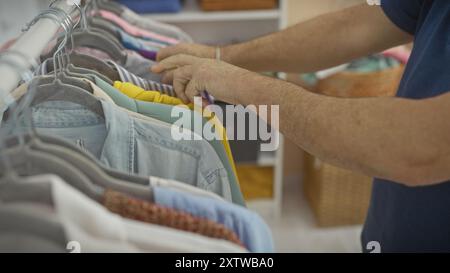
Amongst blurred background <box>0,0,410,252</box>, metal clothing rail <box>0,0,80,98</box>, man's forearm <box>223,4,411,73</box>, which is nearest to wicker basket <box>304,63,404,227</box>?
blurred background <box>0,0,410,252</box>

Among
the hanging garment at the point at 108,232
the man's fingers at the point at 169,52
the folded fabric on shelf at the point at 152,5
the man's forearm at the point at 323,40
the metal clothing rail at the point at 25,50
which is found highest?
the folded fabric on shelf at the point at 152,5

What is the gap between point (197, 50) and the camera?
994 millimetres

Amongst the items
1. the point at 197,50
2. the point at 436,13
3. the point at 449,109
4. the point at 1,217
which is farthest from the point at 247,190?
the point at 1,217

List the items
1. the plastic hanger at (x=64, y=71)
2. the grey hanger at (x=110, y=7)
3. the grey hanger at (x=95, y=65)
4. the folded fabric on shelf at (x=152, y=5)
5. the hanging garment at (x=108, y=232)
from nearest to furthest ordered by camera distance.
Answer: the hanging garment at (x=108, y=232) < the plastic hanger at (x=64, y=71) < the grey hanger at (x=95, y=65) < the grey hanger at (x=110, y=7) < the folded fabric on shelf at (x=152, y=5)

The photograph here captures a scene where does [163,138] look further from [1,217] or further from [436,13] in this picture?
[436,13]

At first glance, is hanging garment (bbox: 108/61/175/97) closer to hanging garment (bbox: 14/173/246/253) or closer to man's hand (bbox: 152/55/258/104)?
man's hand (bbox: 152/55/258/104)

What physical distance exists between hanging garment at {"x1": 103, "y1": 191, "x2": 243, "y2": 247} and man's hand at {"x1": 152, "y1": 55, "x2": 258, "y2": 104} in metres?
0.27

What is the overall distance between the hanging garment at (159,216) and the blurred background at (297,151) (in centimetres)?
124

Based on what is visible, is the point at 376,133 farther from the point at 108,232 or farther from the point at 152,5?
the point at 152,5

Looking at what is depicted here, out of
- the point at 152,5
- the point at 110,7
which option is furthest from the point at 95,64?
the point at 152,5

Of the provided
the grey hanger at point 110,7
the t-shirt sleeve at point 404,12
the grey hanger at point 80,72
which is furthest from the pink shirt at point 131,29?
the t-shirt sleeve at point 404,12

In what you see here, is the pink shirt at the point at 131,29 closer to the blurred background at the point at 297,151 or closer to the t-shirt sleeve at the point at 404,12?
the t-shirt sleeve at the point at 404,12

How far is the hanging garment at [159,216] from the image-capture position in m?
0.57

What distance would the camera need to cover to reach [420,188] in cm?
87
